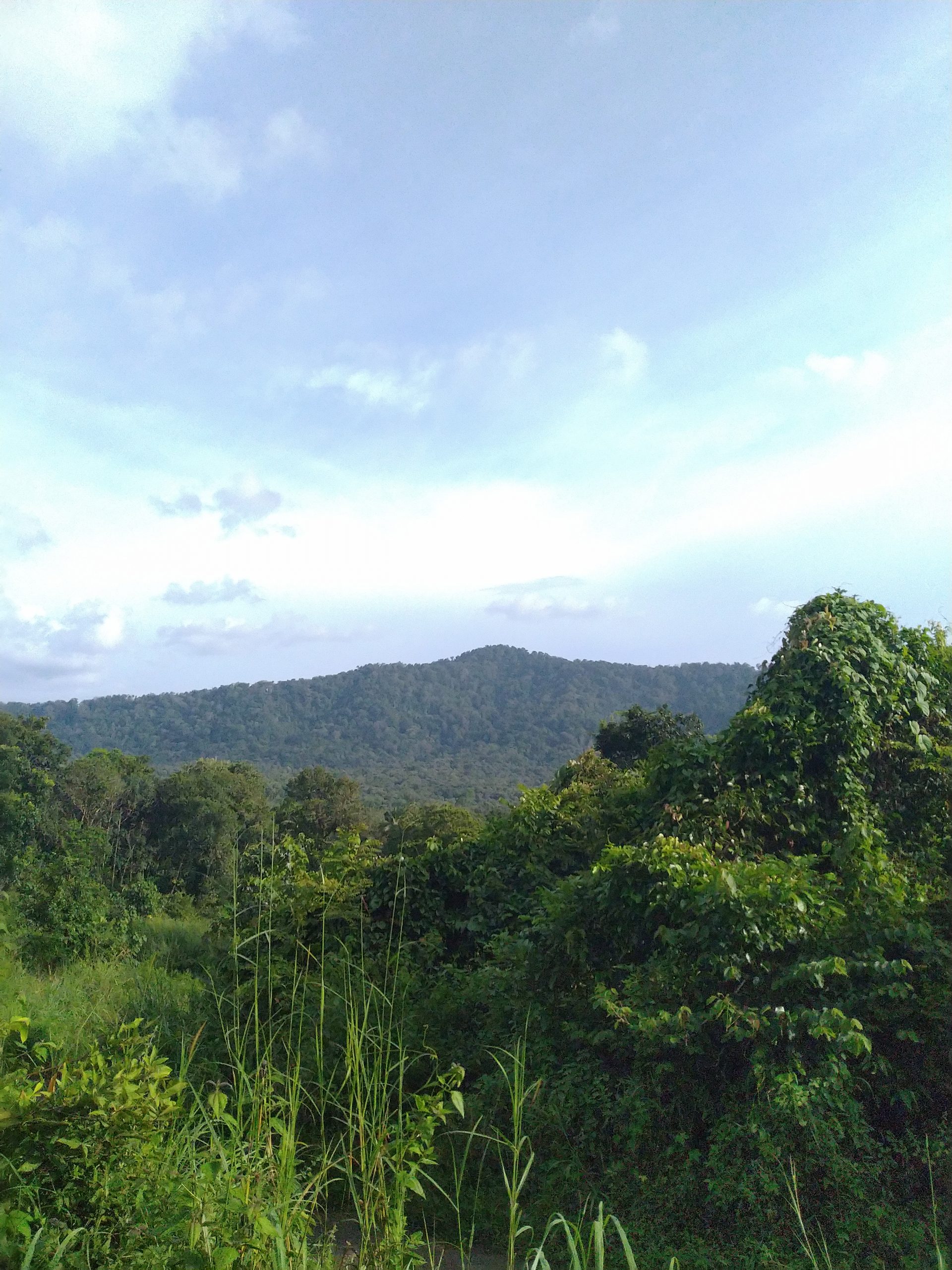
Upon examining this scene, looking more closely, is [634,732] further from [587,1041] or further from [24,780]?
[24,780]

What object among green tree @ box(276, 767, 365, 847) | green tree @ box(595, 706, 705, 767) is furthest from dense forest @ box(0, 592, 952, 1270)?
green tree @ box(276, 767, 365, 847)

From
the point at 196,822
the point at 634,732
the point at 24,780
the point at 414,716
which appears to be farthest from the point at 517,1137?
the point at 414,716

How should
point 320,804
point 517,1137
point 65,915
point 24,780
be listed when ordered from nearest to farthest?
1. point 517,1137
2. point 65,915
3. point 24,780
4. point 320,804

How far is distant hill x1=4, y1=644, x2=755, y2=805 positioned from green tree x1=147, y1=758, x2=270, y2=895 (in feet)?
107

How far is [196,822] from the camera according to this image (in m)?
23.7

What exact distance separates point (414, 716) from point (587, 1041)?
8684cm

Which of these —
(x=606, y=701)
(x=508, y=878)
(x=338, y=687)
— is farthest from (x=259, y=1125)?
(x=338, y=687)

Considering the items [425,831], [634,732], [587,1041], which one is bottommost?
[587,1041]

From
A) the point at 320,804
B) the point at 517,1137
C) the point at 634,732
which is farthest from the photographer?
the point at 320,804

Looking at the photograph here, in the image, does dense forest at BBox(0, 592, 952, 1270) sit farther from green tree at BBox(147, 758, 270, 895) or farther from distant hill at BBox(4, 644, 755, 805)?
distant hill at BBox(4, 644, 755, 805)

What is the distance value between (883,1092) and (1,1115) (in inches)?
130

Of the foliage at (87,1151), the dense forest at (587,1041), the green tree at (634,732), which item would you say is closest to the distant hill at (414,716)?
the green tree at (634,732)

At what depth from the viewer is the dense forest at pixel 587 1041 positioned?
7.72 ft

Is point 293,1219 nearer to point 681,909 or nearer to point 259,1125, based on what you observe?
point 259,1125
